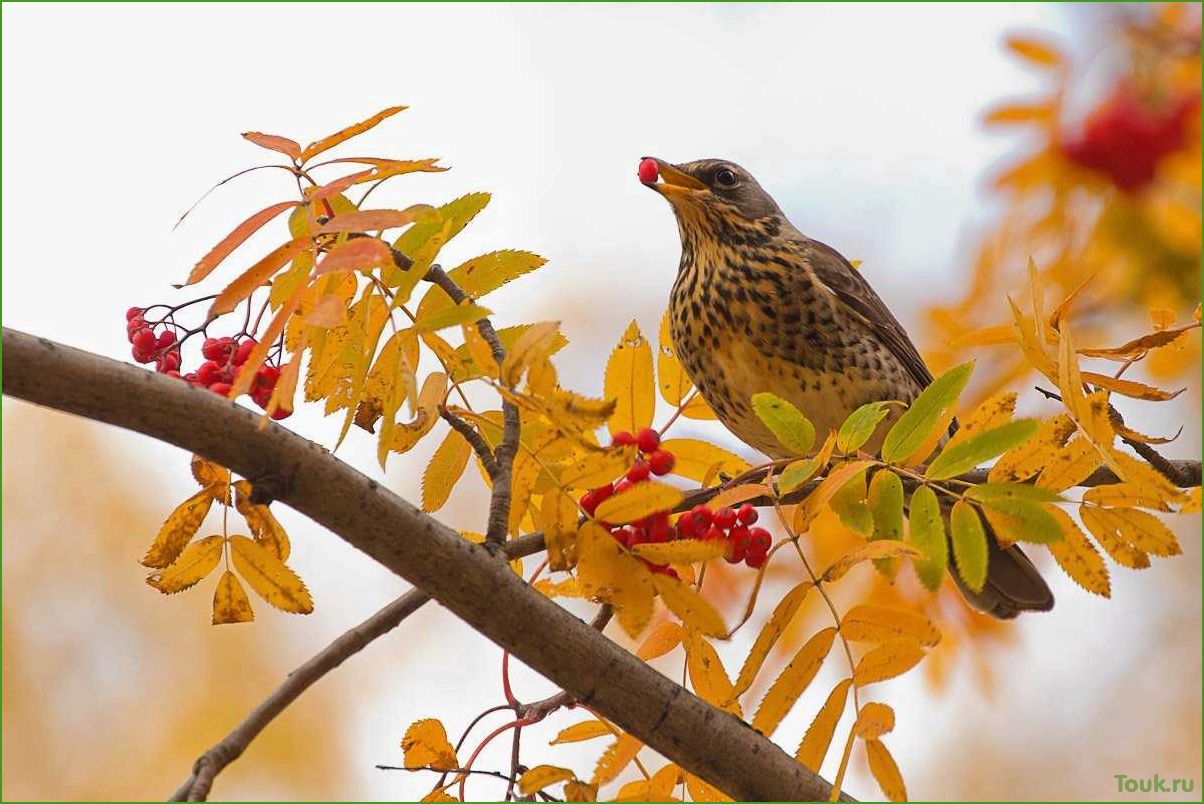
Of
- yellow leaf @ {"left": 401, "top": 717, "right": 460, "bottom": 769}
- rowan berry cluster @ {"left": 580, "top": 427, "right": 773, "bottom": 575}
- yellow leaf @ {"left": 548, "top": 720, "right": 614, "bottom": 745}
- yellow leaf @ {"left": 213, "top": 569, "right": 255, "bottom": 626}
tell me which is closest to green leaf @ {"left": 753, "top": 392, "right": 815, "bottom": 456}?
rowan berry cluster @ {"left": 580, "top": 427, "right": 773, "bottom": 575}

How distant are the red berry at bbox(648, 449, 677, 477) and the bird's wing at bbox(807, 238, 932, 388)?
1525 mm

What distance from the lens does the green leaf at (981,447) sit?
1912mm

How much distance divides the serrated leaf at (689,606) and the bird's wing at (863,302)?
6.59 ft

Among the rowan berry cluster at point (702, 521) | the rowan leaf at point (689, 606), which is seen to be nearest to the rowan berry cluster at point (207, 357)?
the rowan berry cluster at point (702, 521)

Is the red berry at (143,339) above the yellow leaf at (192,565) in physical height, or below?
above

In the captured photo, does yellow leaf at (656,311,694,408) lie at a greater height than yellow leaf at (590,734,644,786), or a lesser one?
greater

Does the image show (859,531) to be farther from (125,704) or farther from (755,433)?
(125,704)

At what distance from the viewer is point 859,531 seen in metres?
2.05

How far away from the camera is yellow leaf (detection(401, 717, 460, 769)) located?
6.91 feet

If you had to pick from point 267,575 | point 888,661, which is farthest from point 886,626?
point 267,575

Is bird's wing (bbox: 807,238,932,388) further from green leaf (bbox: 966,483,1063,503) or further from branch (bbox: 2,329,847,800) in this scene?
branch (bbox: 2,329,847,800)

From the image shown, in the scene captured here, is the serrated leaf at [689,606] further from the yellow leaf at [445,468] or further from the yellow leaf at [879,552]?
the yellow leaf at [445,468]

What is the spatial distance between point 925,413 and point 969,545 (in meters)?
0.23

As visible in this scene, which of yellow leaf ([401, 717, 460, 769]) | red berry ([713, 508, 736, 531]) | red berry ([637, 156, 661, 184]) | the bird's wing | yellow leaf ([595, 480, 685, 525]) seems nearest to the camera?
yellow leaf ([595, 480, 685, 525])
